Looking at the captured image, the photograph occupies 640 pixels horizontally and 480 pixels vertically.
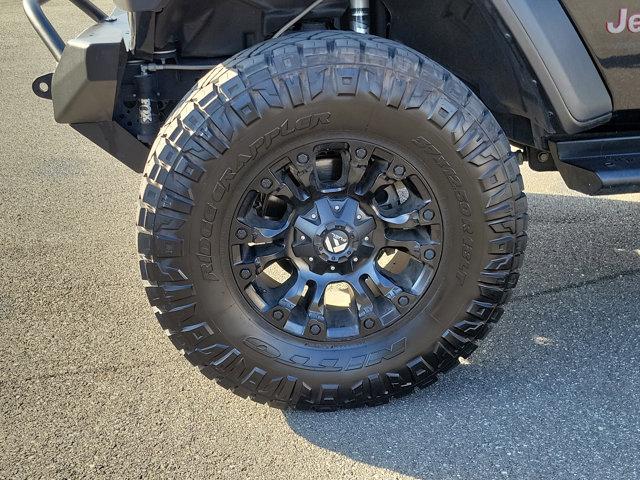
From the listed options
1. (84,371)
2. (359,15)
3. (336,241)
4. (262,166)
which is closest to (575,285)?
(336,241)

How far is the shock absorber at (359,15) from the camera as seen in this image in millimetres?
2760

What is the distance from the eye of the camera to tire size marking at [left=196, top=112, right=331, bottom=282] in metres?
2.50

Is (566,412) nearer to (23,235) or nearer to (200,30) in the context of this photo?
(200,30)

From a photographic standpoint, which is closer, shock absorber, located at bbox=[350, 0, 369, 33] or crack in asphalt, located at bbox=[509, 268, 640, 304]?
shock absorber, located at bbox=[350, 0, 369, 33]

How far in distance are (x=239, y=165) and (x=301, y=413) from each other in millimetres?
928

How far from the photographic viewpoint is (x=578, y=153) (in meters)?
3.02

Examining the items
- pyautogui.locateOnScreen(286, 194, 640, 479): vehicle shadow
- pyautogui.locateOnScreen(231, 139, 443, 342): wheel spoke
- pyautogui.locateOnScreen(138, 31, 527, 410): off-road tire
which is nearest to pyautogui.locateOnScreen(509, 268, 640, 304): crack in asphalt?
pyautogui.locateOnScreen(286, 194, 640, 479): vehicle shadow

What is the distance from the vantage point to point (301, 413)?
9.21ft

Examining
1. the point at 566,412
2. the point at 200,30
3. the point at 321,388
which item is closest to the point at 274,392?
the point at 321,388

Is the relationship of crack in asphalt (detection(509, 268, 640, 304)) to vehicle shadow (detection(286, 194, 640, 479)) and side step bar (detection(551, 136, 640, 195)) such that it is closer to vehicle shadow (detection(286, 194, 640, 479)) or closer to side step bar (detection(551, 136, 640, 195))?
vehicle shadow (detection(286, 194, 640, 479))

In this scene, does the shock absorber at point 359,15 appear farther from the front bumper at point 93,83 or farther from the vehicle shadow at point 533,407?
the vehicle shadow at point 533,407

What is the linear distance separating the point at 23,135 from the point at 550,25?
14.9ft

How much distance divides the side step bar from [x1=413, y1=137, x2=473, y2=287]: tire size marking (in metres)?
0.58

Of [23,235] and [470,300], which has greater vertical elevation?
[470,300]
